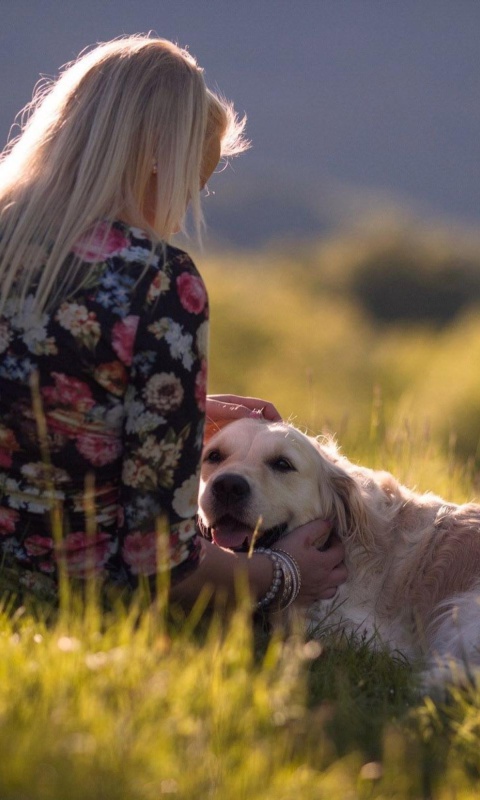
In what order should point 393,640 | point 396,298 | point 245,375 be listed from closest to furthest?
point 393,640, point 245,375, point 396,298

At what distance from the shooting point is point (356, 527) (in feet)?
11.6

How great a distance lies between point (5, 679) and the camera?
6.34ft

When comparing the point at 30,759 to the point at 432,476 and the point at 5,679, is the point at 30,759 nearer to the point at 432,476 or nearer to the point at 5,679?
the point at 5,679

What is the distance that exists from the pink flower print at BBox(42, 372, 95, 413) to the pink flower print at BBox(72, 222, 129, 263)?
12.8 inches

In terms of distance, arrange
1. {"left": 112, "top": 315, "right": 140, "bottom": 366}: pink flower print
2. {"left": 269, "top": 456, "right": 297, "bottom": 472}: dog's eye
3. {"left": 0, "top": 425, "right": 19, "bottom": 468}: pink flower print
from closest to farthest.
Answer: {"left": 112, "top": 315, "right": 140, "bottom": 366}: pink flower print
{"left": 0, "top": 425, "right": 19, "bottom": 468}: pink flower print
{"left": 269, "top": 456, "right": 297, "bottom": 472}: dog's eye

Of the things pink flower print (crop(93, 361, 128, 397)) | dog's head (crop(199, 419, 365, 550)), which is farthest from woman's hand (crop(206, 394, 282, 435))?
pink flower print (crop(93, 361, 128, 397))

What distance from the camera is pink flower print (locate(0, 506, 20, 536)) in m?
2.64

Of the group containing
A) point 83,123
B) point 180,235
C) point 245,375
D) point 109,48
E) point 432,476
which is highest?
point 109,48

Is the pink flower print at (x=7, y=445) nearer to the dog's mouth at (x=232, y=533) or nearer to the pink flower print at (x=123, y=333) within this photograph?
the pink flower print at (x=123, y=333)

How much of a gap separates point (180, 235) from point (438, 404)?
30.6 ft

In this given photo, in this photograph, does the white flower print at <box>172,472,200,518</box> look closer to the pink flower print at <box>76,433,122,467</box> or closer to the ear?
the pink flower print at <box>76,433,122,467</box>

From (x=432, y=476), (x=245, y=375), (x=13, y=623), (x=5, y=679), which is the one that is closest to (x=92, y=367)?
(x=13, y=623)

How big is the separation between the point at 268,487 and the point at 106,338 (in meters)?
1.10

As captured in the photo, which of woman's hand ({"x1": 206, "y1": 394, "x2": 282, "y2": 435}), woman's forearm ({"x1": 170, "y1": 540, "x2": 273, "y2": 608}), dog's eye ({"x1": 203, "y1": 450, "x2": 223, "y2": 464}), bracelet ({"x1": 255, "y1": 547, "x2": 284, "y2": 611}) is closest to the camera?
woman's forearm ({"x1": 170, "y1": 540, "x2": 273, "y2": 608})
